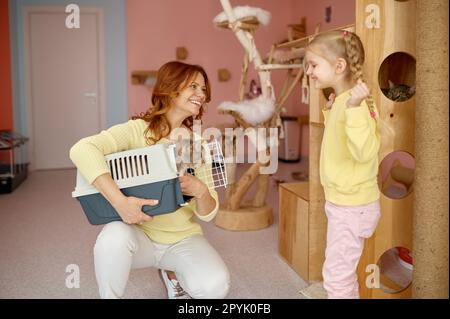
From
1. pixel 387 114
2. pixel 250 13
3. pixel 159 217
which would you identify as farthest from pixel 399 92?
pixel 250 13

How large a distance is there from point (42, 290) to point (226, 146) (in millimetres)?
1720

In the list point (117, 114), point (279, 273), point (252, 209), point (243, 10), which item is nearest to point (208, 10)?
point (117, 114)

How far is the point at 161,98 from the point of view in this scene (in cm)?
180

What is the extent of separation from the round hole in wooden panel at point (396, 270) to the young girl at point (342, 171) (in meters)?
0.70

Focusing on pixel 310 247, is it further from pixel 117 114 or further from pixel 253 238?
pixel 117 114

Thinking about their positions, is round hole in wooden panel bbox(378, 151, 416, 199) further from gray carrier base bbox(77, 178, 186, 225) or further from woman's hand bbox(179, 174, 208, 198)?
gray carrier base bbox(77, 178, 186, 225)

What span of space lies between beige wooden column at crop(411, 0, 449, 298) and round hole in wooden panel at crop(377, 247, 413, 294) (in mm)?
404

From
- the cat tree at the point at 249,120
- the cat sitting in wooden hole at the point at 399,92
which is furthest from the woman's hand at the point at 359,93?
the cat tree at the point at 249,120

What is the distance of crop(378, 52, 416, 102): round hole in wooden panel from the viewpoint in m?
2.12

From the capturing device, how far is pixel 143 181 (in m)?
1.56

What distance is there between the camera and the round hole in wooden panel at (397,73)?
6.95 ft

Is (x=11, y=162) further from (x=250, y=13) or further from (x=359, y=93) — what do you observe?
(x=359, y=93)

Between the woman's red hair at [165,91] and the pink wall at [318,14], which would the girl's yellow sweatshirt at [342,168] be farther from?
the pink wall at [318,14]

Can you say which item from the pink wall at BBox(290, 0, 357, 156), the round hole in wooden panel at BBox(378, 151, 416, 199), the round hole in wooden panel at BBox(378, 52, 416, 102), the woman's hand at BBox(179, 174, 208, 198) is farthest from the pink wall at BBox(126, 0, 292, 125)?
the woman's hand at BBox(179, 174, 208, 198)
